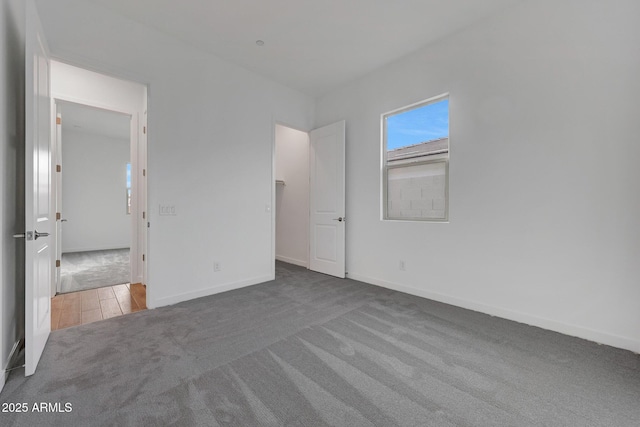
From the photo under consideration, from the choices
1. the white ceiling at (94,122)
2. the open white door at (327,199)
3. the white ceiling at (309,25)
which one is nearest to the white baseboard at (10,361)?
the white ceiling at (309,25)

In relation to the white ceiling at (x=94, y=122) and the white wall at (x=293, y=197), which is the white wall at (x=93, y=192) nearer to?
the white ceiling at (x=94, y=122)

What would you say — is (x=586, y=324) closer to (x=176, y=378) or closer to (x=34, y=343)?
(x=176, y=378)

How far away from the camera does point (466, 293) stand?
2889 mm

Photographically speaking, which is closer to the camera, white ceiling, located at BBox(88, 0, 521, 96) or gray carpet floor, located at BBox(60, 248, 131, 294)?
white ceiling, located at BBox(88, 0, 521, 96)

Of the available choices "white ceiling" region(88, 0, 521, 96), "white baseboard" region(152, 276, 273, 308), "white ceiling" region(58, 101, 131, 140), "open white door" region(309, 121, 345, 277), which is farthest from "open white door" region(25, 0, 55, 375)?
"white ceiling" region(58, 101, 131, 140)

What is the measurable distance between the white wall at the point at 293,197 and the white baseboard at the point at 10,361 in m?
3.47

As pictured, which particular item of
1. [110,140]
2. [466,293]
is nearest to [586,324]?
[466,293]

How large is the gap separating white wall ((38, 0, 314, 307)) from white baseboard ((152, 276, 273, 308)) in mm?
11

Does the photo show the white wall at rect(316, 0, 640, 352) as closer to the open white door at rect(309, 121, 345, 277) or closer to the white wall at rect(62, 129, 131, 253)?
the open white door at rect(309, 121, 345, 277)

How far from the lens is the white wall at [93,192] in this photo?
6.52 m

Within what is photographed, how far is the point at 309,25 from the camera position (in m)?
2.82

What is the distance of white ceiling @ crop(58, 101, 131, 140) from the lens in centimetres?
529

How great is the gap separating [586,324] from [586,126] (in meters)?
1.62

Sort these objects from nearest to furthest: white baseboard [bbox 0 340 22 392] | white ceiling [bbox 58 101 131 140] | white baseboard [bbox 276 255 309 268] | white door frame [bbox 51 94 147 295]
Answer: white baseboard [bbox 0 340 22 392] < white door frame [bbox 51 94 147 295] < white baseboard [bbox 276 255 309 268] < white ceiling [bbox 58 101 131 140]
